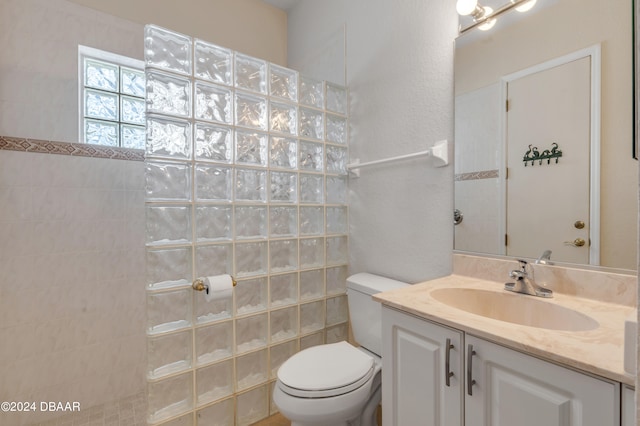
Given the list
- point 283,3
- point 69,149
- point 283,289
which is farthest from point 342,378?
point 283,3

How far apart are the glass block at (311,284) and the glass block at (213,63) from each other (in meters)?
1.14

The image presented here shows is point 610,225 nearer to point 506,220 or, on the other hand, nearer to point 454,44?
point 506,220

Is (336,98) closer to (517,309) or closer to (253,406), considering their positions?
(517,309)

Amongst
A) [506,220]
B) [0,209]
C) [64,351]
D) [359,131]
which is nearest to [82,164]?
[0,209]

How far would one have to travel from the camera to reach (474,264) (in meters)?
1.31

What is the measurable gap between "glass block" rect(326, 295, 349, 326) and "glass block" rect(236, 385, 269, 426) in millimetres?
545

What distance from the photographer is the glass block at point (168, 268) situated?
4.16 feet

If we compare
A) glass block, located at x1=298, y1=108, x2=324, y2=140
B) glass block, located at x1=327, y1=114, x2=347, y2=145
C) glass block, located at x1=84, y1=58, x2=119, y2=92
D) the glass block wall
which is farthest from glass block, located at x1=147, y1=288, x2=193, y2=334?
glass block, located at x1=84, y1=58, x2=119, y2=92

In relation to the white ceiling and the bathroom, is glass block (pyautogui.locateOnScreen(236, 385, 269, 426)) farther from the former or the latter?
the white ceiling

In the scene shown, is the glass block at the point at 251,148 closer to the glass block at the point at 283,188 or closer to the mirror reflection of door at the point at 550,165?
the glass block at the point at 283,188

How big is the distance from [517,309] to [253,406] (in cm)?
136

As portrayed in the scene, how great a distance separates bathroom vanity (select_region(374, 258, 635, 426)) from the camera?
0.64 metres

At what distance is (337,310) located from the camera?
6.35 ft

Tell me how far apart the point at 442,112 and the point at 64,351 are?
2433 millimetres
